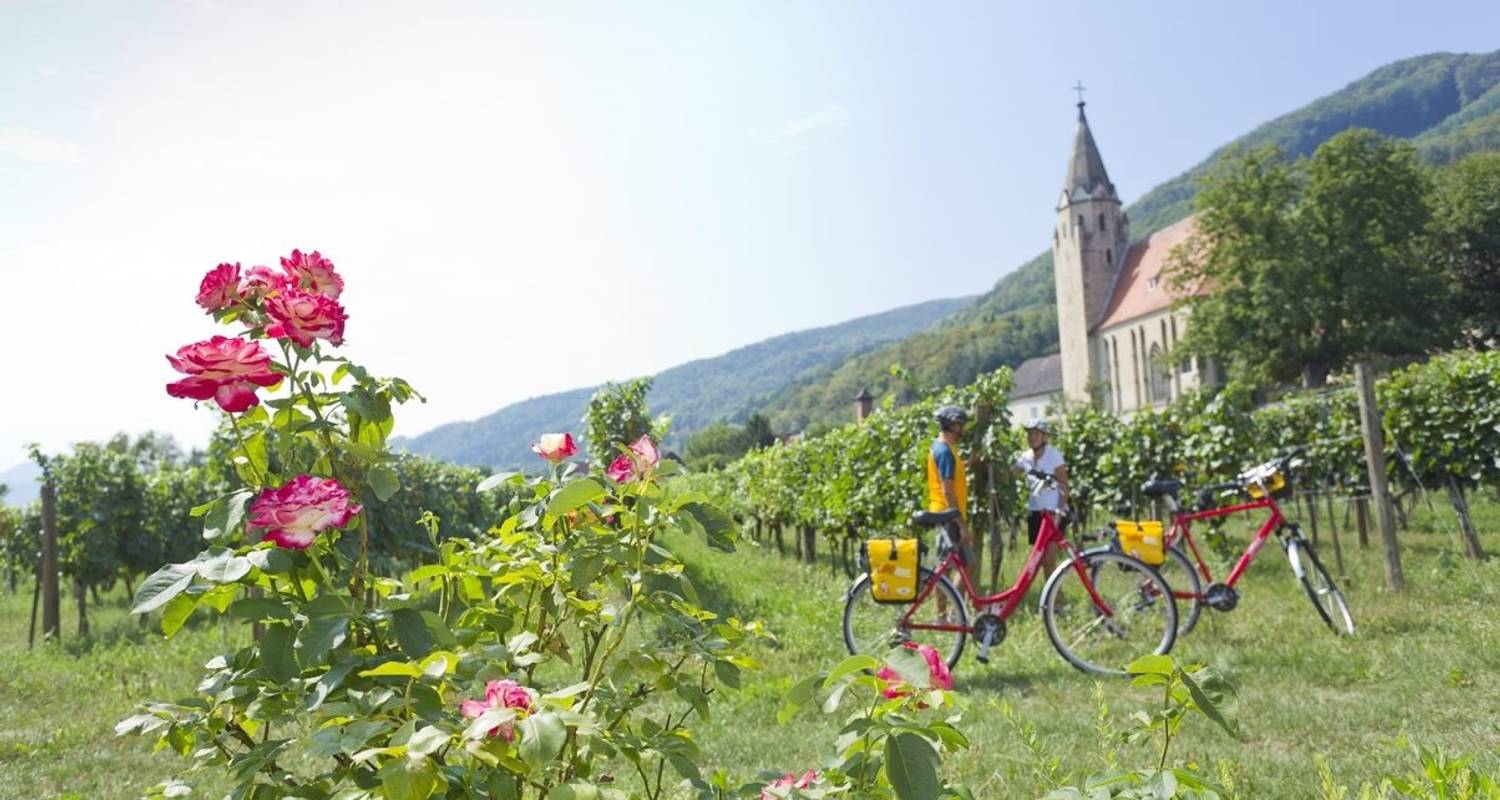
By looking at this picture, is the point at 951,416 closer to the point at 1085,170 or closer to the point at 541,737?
the point at 541,737

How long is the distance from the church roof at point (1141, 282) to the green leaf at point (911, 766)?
57.4 meters

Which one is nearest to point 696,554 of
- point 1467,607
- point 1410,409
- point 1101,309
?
point 1410,409

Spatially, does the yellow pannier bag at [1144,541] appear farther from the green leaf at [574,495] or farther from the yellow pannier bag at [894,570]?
the green leaf at [574,495]

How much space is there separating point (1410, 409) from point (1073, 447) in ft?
14.4

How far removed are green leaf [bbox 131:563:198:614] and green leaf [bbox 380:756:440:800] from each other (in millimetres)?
428

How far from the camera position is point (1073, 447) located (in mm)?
14031

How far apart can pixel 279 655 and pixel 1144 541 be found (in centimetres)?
572

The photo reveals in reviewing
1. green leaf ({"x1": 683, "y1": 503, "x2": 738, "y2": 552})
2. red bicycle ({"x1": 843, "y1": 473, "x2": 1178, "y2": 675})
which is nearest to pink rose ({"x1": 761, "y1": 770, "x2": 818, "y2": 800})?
green leaf ({"x1": 683, "y1": 503, "x2": 738, "y2": 552})

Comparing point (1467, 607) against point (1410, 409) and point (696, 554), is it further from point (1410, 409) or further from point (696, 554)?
point (696, 554)

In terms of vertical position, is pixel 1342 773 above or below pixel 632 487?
below

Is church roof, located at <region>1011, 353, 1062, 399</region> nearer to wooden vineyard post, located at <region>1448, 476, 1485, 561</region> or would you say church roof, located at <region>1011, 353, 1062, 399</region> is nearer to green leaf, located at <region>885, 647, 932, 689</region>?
wooden vineyard post, located at <region>1448, 476, 1485, 561</region>

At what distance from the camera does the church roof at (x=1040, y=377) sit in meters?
86.1

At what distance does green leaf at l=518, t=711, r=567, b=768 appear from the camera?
3.53 feet

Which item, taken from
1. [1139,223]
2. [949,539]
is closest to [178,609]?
[949,539]
